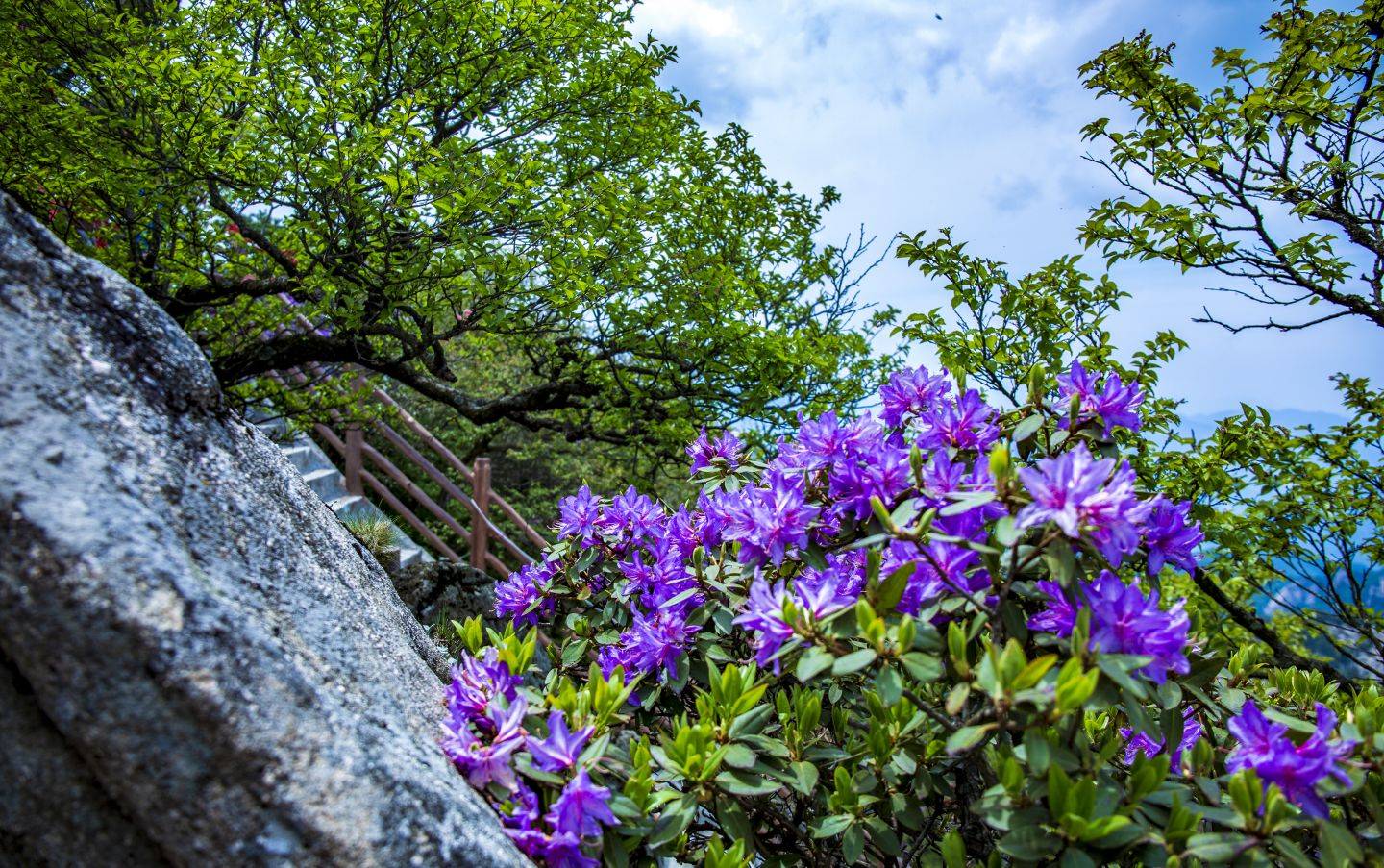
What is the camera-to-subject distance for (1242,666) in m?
1.98

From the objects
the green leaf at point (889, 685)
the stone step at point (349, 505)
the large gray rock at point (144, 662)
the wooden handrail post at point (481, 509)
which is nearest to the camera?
the large gray rock at point (144, 662)

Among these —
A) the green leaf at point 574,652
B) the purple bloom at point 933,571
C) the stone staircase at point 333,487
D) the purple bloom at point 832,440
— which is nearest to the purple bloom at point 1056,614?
the purple bloom at point 933,571

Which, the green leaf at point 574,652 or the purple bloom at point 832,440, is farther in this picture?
the green leaf at point 574,652

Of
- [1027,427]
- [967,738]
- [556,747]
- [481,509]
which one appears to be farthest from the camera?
[481,509]

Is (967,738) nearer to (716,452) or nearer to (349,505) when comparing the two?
(716,452)

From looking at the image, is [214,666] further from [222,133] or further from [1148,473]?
[222,133]

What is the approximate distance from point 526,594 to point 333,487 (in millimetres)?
7559

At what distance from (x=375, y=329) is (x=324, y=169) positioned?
4.50 ft

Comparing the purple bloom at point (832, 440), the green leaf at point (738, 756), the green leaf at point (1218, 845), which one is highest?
the purple bloom at point (832, 440)

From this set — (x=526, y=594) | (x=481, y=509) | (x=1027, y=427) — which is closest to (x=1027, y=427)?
(x=1027, y=427)

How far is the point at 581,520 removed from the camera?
8.03ft

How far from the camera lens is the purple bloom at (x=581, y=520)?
8.02 feet

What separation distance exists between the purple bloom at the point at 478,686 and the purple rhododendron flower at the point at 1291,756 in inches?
54.6

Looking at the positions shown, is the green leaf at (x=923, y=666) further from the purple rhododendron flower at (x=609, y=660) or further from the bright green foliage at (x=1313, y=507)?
the bright green foliage at (x=1313, y=507)
